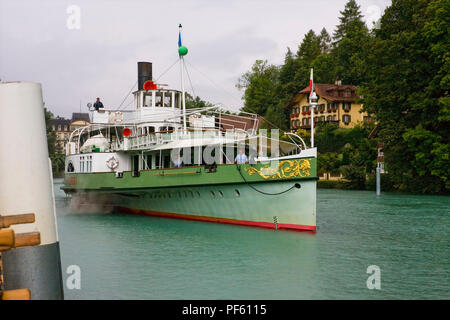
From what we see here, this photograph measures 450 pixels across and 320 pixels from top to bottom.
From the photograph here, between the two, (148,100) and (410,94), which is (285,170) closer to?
(148,100)

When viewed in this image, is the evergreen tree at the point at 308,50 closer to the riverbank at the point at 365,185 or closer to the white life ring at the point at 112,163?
the riverbank at the point at 365,185

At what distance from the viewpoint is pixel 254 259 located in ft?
42.5

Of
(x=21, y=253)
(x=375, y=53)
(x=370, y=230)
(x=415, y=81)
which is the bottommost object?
(x=370, y=230)

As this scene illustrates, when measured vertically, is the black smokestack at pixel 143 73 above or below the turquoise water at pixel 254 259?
above

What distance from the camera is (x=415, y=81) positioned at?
37594 mm

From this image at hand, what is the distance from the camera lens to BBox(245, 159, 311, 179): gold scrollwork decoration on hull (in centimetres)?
1686

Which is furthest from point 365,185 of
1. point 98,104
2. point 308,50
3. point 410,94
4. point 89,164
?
point 308,50

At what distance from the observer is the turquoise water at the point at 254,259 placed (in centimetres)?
984

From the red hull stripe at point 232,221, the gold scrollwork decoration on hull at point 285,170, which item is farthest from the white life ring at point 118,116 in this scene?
the gold scrollwork decoration on hull at point 285,170

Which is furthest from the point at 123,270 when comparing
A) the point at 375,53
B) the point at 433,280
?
the point at 375,53

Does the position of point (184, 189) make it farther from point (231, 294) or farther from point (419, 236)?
point (231, 294)

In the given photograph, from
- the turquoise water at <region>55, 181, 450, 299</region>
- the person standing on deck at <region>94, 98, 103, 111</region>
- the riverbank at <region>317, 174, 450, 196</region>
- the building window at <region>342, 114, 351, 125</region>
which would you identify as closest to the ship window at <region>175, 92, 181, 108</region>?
the person standing on deck at <region>94, 98, 103, 111</region>

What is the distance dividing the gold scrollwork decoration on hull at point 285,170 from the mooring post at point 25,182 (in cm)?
1404
